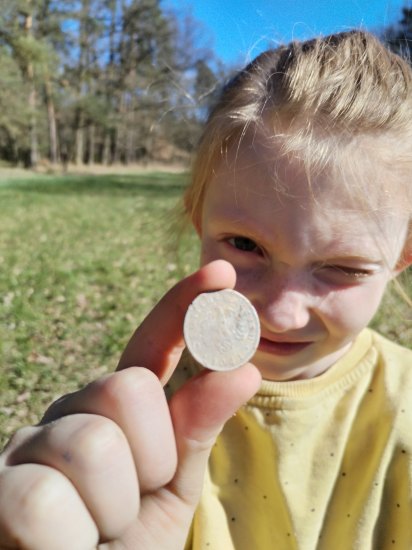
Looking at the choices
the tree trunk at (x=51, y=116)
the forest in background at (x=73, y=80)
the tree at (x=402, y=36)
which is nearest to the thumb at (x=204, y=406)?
the tree at (x=402, y=36)

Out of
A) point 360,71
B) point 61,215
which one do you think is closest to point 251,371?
point 360,71

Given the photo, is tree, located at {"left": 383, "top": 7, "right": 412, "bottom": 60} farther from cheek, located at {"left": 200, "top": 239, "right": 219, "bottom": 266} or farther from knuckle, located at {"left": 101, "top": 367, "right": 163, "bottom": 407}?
knuckle, located at {"left": 101, "top": 367, "right": 163, "bottom": 407}

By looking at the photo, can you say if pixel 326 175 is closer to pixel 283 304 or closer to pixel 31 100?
pixel 283 304

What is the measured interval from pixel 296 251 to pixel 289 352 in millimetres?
320

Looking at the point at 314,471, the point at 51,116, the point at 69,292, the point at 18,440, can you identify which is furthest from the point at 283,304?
the point at 51,116

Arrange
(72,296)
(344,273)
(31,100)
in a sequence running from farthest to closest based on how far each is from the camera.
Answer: (31,100) → (72,296) → (344,273)

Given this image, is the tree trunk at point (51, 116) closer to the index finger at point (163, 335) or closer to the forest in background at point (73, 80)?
the forest in background at point (73, 80)

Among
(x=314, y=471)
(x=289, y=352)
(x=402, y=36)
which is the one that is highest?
(x=402, y=36)

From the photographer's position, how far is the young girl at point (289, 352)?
0.92 m

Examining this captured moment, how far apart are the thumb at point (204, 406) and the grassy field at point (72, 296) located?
5.27ft

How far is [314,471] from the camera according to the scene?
1568 millimetres

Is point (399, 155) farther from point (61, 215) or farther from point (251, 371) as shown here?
point (61, 215)

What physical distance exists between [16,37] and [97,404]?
2663cm

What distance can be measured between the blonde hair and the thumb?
0.66 meters
